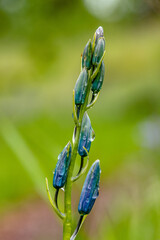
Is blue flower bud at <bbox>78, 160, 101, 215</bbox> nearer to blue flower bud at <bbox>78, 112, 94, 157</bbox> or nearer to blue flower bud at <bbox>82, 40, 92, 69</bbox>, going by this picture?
blue flower bud at <bbox>78, 112, 94, 157</bbox>

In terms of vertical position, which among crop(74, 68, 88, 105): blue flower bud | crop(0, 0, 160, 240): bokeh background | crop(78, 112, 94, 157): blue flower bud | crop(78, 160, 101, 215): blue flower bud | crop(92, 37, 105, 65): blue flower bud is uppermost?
crop(0, 0, 160, 240): bokeh background

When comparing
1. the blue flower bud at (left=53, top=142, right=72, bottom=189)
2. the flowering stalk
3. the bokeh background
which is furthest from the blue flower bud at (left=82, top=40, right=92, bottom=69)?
the bokeh background

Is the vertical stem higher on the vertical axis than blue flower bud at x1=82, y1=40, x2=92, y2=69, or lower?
lower

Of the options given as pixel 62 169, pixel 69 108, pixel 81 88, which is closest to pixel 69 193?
pixel 62 169

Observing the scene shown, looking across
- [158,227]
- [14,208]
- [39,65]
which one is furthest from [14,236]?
[158,227]

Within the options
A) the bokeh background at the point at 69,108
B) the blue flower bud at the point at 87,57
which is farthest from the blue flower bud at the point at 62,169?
the bokeh background at the point at 69,108

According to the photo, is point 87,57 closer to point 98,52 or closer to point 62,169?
point 98,52

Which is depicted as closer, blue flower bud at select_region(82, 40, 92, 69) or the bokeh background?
blue flower bud at select_region(82, 40, 92, 69)

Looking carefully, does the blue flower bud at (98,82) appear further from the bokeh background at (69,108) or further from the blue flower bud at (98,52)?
the bokeh background at (69,108)
